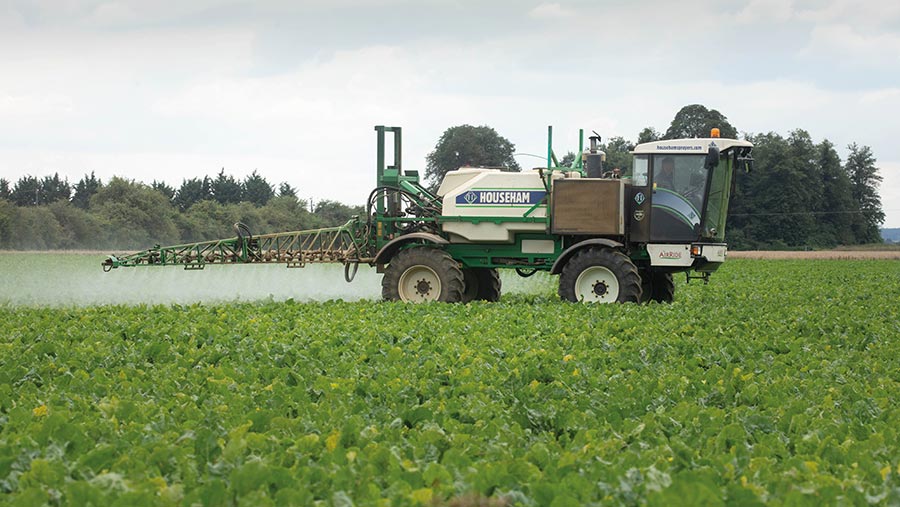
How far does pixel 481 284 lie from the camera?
1966 centimetres

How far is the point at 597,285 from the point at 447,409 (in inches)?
424

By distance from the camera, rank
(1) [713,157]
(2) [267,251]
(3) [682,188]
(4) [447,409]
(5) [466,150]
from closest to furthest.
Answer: (4) [447,409], (1) [713,157], (3) [682,188], (2) [267,251], (5) [466,150]

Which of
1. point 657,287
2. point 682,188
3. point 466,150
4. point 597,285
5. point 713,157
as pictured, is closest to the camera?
point 713,157

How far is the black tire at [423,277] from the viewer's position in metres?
17.9

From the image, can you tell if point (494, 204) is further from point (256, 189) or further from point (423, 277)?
point (256, 189)

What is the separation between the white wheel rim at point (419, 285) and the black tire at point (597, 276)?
7.35 ft

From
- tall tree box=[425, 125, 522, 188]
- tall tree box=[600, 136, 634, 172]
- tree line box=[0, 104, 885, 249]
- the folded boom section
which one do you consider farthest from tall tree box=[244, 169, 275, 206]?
the folded boom section

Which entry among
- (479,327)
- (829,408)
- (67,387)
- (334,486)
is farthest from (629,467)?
(479,327)

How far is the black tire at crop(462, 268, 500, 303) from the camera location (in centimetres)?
1931

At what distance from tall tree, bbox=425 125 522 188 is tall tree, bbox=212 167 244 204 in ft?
137

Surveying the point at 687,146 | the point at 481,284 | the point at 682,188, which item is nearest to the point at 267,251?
the point at 481,284

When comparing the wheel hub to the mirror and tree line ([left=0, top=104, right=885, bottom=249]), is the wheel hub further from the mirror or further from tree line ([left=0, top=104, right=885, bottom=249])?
tree line ([left=0, top=104, right=885, bottom=249])

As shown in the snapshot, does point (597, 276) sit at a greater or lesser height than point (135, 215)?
lesser

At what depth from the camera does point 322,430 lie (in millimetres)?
6395
